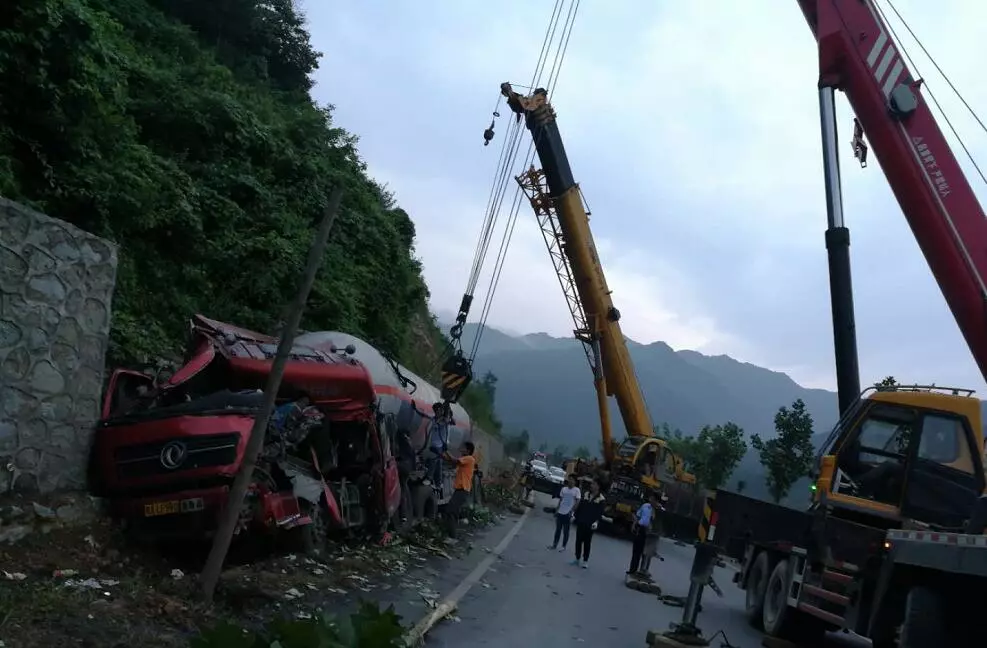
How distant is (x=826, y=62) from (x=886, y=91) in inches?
34.7

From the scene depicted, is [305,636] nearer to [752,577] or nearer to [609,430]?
[752,577]

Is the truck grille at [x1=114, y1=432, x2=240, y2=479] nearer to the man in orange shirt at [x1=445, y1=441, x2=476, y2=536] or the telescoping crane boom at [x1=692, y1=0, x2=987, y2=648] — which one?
the telescoping crane boom at [x1=692, y1=0, x2=987, y2=648]

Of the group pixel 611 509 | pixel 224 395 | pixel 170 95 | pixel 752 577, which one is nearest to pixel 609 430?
pixel 611 509

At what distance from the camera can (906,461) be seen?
10.3 m

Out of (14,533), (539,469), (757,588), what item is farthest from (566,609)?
(539,469)

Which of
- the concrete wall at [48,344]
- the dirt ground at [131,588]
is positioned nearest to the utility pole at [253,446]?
the dirt ground at [131,588]

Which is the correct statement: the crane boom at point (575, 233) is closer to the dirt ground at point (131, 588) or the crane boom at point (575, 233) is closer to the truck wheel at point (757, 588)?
the truck wheel at point (757, 588)

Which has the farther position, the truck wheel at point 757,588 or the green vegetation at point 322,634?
the truck wheel at point 757,588

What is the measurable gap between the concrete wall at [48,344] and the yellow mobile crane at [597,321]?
15973 mm

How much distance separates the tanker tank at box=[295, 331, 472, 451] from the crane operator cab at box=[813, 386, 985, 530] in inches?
252

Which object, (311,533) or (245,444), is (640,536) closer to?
(311,533)

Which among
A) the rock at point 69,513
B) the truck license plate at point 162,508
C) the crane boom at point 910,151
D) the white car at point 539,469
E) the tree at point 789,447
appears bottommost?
the rock at point 69,513

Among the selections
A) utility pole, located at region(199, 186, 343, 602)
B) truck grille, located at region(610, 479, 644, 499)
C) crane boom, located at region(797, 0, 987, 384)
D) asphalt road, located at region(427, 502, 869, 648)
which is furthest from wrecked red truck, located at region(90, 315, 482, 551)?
truck grille, located at region(610, 479, 644, 499)

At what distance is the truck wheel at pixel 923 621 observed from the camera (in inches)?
292
